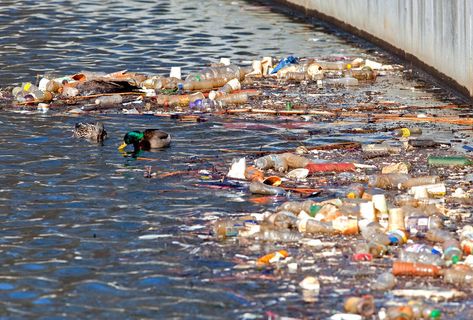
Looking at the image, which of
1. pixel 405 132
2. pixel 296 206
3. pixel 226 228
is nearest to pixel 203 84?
pixel 405 132

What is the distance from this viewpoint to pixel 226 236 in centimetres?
1104

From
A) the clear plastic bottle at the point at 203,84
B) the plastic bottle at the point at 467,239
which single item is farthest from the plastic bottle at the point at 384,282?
the clear plastic bottle at the point at 203,84

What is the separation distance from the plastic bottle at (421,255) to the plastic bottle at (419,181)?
7.71 feet

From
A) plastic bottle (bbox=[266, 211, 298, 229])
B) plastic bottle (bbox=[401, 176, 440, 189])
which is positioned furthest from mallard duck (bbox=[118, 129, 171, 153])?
plastic bottle (bbox=[266, 211, 298, 229])

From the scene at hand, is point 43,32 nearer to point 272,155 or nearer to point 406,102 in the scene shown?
point 406,102

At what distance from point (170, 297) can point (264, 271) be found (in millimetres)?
913

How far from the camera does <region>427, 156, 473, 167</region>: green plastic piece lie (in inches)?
530

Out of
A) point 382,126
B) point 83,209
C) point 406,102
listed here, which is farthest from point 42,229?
point 406,102

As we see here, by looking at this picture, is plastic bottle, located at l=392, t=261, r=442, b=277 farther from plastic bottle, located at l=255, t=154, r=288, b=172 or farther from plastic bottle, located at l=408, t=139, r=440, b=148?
plastic bottle, located at l=408, t=139, r=440, b=148

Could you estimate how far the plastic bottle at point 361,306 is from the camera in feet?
29.1

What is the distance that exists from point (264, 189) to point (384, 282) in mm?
3256

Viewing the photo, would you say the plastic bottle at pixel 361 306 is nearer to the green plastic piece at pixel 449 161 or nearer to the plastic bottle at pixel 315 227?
the plastic bottle at pixel 315 227

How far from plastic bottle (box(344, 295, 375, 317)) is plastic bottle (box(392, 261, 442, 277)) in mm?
839

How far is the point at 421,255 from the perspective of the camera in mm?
10047
